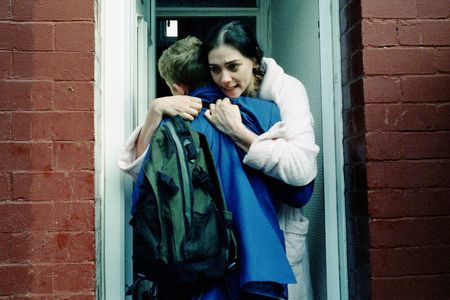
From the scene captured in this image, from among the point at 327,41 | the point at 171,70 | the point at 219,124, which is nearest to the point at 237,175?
the point at 219,124

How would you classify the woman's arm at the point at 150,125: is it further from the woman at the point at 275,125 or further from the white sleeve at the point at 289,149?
the white sleeve at the point at 289,149

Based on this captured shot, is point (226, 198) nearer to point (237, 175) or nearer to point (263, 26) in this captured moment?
point (237, 175)

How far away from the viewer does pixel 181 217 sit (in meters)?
1.76

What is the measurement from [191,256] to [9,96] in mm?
886

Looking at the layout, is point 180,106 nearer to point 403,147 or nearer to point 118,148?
point 118,148

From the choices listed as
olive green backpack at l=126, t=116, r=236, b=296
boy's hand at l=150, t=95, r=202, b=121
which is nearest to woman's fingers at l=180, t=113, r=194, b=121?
boy's hand at l=150, t=95, r=202, b=121

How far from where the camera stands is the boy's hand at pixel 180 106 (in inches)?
78.7

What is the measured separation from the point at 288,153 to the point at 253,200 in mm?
204

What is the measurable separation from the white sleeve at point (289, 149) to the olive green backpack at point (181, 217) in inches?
7.0

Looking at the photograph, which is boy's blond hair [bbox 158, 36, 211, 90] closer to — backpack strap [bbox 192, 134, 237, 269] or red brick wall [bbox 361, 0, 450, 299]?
backpack strap [bbox 192, 134, 237, 269]

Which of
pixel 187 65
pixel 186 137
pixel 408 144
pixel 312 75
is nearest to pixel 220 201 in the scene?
pixel 186 137

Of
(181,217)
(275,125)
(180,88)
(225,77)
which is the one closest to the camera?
(181,217)

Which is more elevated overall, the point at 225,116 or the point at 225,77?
the point at 225,77

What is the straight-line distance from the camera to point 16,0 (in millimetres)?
1992
